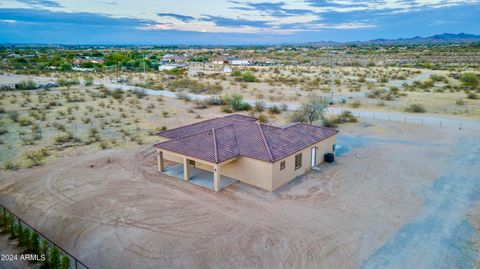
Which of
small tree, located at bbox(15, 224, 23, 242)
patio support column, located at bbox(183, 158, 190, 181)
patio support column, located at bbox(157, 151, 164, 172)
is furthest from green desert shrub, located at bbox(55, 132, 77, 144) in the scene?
small tree, located at bbox(15, 224, 23, 242)

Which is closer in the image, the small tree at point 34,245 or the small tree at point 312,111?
the small tree at point 34,245

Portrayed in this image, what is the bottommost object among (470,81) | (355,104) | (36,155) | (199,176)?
(199,176)

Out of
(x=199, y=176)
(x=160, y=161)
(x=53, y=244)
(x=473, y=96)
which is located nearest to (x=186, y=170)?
(x=199, y=176)

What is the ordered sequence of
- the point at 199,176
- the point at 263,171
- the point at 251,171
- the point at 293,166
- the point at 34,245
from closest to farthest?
the point at 34,245 → the point at 263,171 → the point at 251,171 → the point at 293,166 → the point at 199,176

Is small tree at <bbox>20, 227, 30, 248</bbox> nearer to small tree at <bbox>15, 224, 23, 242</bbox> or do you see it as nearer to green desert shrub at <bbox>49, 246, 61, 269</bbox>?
small tree at <bbox>15, 224, 23, 242</bbox>

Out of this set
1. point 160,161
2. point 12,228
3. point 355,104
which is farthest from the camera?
point 355,104

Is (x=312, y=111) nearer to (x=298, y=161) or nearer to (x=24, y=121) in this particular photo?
(x=298, y=161)

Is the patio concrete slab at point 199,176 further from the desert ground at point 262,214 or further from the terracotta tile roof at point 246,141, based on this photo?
the terracotta tile roof at point 246,141

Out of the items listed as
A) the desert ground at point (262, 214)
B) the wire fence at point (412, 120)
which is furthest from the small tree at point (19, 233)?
the wire fence at point (412, 120)
